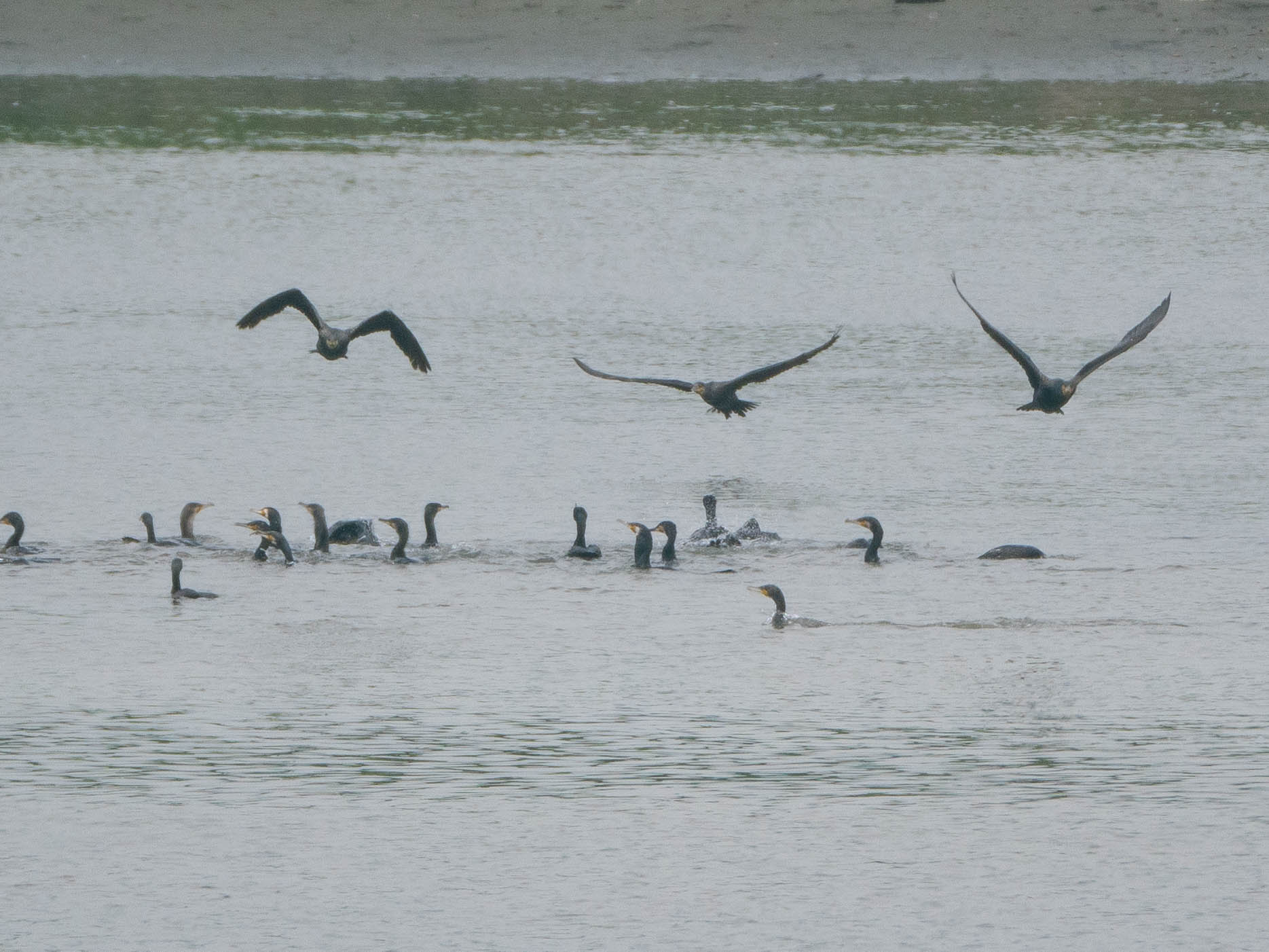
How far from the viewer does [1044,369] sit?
2783 centimetres

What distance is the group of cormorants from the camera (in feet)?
62.7

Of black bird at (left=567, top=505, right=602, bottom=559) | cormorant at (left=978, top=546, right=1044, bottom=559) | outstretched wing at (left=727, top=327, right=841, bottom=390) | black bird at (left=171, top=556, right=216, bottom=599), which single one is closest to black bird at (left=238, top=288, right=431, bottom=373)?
black bird at (left=567, top=505, right=602, bottom=559)

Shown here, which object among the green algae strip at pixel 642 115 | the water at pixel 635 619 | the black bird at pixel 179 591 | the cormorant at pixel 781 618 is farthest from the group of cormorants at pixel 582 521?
the green algae strip at pixel 642 115

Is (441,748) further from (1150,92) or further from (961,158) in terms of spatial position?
(1150,92)

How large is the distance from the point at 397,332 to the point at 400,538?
99.7 inches

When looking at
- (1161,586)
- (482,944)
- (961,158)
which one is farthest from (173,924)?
(961,158)

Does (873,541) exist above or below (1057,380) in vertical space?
below

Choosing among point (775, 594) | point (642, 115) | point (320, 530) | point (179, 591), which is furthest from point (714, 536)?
point (642, 115)

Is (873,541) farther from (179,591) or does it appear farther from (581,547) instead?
(179,591)

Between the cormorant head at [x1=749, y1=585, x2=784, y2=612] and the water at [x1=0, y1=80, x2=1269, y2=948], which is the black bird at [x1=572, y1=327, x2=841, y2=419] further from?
the cormorant head at [x1=749, y1=585, x2=784, y2=612]

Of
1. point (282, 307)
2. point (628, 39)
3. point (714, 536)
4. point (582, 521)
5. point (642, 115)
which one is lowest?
point (714, 536)

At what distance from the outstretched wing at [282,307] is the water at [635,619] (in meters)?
1.71

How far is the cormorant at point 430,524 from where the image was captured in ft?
65.1

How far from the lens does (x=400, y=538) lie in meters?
19.2
